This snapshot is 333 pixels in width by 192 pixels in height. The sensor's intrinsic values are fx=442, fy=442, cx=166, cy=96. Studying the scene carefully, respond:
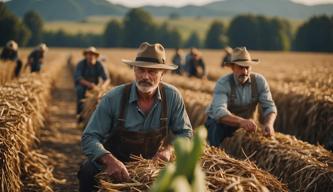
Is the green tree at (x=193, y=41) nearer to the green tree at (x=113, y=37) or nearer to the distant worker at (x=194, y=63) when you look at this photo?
the green tree at (x=113, y=37)

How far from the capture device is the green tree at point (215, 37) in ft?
350

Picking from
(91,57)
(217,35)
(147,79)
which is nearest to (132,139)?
(147,79)

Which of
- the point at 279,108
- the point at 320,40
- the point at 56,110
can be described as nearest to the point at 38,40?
the point at 320,40

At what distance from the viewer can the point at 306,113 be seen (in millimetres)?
8672

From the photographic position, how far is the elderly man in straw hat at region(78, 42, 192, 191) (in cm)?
425

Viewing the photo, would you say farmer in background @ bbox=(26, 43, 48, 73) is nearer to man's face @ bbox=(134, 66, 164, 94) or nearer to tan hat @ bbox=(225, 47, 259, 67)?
tan hat @ bbox=(225, 47, 259, 67)

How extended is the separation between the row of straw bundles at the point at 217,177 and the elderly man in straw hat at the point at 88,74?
22.6ft

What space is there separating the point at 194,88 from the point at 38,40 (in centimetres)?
7892

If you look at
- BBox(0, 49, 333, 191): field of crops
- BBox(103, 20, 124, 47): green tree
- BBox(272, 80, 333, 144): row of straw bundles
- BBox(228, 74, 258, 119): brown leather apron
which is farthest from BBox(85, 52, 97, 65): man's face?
BBox(103, 20, 124, 47): green tree

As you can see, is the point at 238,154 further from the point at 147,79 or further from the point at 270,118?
the point at 147,79

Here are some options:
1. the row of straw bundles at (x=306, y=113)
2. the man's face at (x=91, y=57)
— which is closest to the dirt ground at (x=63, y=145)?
the man's face at (x=91, y=57)

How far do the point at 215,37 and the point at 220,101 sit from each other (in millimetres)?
104004

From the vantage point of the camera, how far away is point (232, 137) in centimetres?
670

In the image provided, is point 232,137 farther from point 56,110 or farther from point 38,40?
point 38,40
